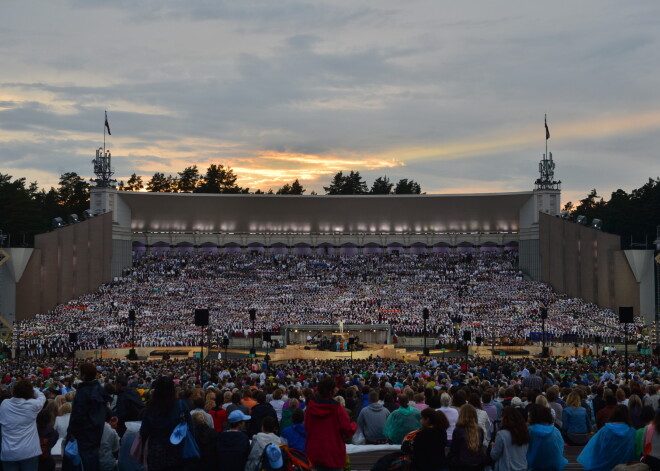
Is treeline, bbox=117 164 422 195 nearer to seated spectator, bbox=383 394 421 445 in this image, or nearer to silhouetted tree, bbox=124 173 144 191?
silhouetted tree, bbox=124 173 144 191

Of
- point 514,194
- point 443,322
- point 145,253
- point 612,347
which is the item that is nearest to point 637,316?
point 612,347

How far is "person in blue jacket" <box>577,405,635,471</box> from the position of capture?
8.73 metres

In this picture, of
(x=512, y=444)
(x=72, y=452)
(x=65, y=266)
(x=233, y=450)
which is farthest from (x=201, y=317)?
(x=65, y=266)

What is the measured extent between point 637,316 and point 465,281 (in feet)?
59.3

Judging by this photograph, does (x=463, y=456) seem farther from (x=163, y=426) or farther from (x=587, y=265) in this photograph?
(x=587, y=265)

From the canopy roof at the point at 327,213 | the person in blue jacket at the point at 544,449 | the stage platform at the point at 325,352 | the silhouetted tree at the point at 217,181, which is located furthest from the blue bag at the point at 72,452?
the silhouetted tree at the point at 217,181

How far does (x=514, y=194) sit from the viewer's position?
80312mm

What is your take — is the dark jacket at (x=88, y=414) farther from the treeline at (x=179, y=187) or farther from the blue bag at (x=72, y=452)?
the treeline at (x=179, y=187)

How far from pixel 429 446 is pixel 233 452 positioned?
2.21 m

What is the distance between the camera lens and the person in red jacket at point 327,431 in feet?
28.2

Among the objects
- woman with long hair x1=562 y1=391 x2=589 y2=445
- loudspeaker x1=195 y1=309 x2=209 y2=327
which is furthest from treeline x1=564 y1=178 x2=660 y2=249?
woman with long hair x1=562 y1=391 x2=589 y2=445

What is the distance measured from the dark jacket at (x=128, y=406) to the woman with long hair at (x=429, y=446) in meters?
3.80

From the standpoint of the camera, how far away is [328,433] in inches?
340

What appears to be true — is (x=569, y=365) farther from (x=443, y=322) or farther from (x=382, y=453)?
(x=443, y=322)
